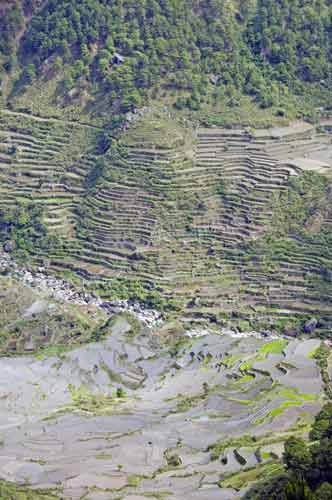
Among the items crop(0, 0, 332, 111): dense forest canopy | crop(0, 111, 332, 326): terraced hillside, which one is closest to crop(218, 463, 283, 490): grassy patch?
crop(0, 111, 332, 326): terraced hillside

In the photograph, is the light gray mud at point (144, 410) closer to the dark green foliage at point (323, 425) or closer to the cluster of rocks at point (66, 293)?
the cluster of rocks at point (66, 293)

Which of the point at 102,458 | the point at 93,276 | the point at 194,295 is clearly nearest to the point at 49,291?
the point at 93,276

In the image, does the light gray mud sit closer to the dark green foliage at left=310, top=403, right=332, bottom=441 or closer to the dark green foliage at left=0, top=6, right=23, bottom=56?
the dark green foliage at left=310, top=403, right=332, bottom=441

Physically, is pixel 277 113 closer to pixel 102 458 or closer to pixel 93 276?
pixel 93 276

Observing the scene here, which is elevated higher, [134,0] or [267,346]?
[134,0]

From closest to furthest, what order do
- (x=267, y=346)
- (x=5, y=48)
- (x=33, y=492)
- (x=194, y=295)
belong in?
(x=33, y=492)
(x=267, y=346)
(x=194, y=295)
(x=5, y=48)

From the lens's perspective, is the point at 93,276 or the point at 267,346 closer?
the point at 267,346

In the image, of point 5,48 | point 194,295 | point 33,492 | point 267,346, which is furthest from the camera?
point 5,48
